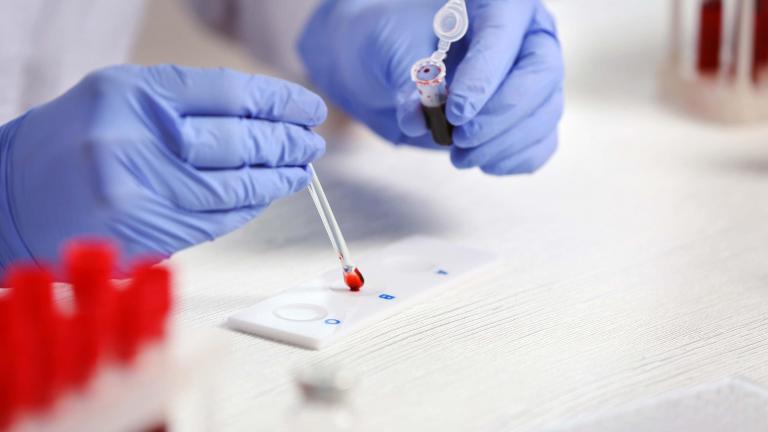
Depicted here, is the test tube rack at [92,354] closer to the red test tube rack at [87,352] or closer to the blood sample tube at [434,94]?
the red test tube rack at [87,352]

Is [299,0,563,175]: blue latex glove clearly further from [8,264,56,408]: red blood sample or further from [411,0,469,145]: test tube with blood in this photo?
[8,264,56,408]: red blood sample

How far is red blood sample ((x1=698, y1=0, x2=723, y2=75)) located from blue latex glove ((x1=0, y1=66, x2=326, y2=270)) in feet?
2.82

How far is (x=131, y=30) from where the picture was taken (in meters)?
1.47

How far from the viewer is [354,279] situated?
872 millimetres

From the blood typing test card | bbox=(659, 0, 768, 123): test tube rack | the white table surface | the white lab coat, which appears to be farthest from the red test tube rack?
bbox=(659, 0, 768, 123): test tube rack

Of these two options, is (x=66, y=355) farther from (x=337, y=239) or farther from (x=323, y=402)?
(x=337, y=239)

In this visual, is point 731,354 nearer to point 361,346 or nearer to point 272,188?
point 361,346

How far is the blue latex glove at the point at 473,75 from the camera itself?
994 mm

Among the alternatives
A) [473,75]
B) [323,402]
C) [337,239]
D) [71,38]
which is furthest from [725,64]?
[323,402]

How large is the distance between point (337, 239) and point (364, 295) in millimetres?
62

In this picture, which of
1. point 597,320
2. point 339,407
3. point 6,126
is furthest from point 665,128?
point 339,407

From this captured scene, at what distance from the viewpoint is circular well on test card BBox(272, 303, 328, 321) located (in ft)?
2.68

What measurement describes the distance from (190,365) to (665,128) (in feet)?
3.67

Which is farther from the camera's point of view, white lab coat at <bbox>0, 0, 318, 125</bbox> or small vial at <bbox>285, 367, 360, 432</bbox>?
white lab coat at <bbox>0, 0, 318, 125</bbox>
